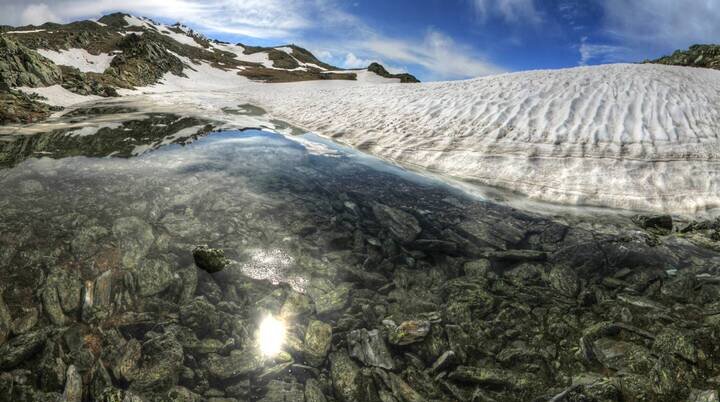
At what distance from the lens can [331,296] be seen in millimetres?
5012

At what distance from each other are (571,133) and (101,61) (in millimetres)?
60381

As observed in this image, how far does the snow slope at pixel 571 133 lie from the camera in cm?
913

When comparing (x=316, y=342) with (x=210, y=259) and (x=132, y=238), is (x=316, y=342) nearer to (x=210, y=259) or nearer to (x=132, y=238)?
(x=210, y=259)

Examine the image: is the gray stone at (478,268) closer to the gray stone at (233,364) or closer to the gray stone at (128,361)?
the gray stone at (233,364)

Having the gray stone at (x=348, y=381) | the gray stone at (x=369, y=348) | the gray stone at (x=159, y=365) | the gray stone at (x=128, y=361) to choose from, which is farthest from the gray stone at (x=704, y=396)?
the gray stone at (x=128, y=361)

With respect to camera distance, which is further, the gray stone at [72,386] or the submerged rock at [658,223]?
the submerged rock at [658,223]

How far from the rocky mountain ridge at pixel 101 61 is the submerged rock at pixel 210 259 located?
1537 cm

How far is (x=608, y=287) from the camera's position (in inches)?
215

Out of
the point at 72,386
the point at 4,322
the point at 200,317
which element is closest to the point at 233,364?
the point at 200,317

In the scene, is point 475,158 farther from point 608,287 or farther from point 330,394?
point 330,394

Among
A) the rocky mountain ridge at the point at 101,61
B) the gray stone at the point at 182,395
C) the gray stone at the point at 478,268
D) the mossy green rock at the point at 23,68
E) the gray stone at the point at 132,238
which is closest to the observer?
the gray stone at the point at 182,395

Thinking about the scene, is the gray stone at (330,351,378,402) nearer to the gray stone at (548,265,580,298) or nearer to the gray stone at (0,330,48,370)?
the gray stone at (0,330,48,370)

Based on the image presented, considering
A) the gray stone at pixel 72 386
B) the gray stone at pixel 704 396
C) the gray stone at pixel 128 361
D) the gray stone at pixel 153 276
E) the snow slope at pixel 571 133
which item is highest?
the snow slope at pixel 571 133

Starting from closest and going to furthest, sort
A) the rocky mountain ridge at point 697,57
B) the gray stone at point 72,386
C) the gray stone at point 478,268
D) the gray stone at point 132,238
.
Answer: the gray stone at point 72,386 → the gray stone at point 132,238 → the gray stone at point 478,268 → the rocky mountain ridge at point 697,57
